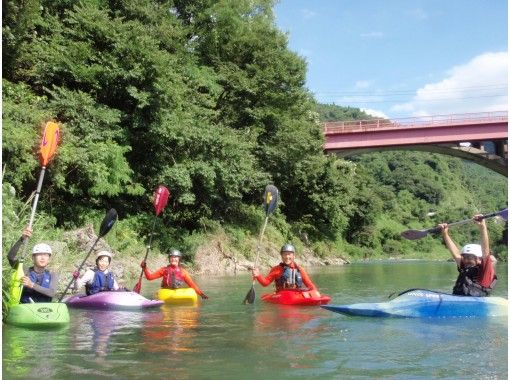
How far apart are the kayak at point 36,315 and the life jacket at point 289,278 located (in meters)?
3.85

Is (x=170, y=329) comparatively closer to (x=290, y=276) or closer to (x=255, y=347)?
(x=255, y=347)

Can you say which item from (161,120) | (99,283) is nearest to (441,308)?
(99,283)

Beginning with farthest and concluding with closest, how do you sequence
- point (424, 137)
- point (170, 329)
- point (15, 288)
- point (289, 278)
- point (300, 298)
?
point (424, 137) < point (289, 278) < point (300, 298) < point (170, 329) < point (15, 288)

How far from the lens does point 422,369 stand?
4680 mm

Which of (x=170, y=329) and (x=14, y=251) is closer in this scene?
(x=14, y=251)

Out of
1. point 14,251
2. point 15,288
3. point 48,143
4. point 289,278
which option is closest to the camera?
point 14,251

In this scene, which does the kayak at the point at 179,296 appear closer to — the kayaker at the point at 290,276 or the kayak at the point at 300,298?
the kayaker at the point at 290,276

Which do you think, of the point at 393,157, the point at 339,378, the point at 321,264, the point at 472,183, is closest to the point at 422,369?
the point at 339,378

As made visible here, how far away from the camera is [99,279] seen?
8578mm

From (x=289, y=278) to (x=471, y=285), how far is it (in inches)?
112

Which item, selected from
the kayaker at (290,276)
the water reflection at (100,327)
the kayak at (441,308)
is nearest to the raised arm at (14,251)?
the water reflection at (100,327)

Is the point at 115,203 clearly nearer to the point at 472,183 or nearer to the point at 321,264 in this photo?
the point at 321,264

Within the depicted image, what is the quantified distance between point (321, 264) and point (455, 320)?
1978 centimetres

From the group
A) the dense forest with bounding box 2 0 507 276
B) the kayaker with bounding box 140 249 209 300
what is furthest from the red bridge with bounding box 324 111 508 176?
the kayaker with bounding box 140 249 209 300
